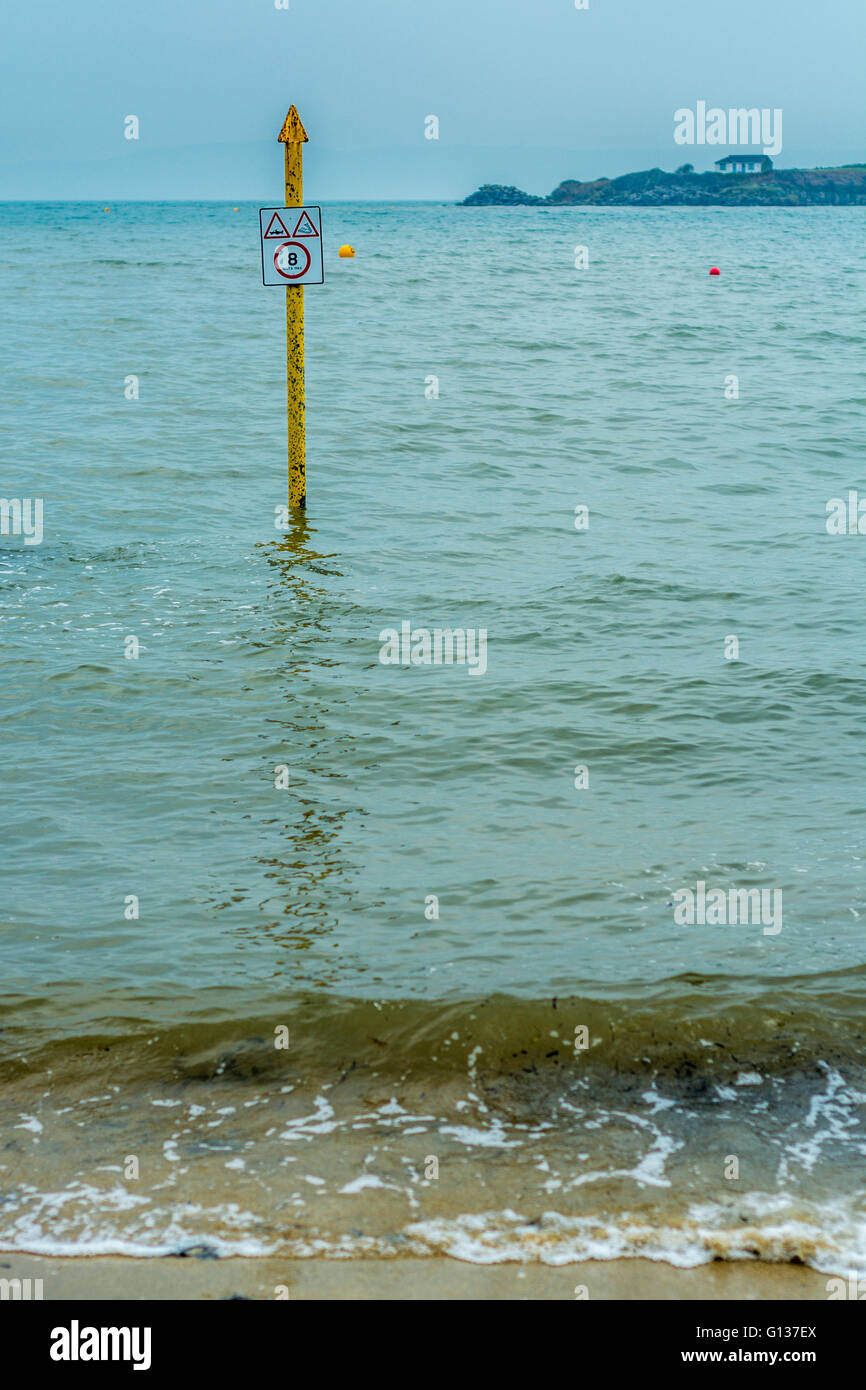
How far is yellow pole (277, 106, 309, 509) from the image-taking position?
11273 millimetres

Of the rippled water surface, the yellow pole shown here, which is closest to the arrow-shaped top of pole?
the yellow pole

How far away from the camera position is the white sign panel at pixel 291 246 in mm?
11406

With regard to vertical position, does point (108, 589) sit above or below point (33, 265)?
below

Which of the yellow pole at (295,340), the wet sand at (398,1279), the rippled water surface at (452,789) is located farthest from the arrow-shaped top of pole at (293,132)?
the wet sand at (398,1279)

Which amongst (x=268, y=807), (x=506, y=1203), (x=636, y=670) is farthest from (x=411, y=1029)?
A: (x=636, y=670)

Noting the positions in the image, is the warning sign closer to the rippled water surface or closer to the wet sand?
the rippled water surface

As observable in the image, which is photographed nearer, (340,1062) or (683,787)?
(340,1062)

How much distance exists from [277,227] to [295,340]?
105 centimetres

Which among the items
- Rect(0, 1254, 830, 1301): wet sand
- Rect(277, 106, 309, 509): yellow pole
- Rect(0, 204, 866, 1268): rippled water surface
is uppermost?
Rect(277, 106, 309, 509): yellow pole

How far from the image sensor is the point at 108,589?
10.4 metres

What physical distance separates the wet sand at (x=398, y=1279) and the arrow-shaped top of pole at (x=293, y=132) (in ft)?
33.9

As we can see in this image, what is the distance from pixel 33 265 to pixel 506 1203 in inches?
1940
